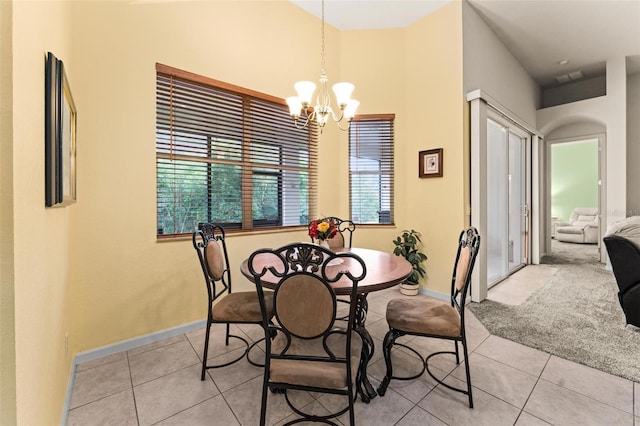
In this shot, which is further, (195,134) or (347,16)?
(347,16)

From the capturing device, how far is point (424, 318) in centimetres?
171

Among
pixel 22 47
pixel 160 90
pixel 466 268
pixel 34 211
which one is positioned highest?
pixel 160 90

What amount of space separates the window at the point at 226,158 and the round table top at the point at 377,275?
1.15 metres

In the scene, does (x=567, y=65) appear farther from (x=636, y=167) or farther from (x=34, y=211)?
(x=34, y=211)

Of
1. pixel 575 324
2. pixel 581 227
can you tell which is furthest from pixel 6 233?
pixel 581 227

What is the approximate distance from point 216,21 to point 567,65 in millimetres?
5879

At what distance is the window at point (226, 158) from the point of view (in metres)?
2.52

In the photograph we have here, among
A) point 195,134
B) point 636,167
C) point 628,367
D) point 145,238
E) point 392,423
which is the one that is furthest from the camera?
point 636,167

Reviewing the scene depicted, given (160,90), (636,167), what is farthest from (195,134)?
(636,167)

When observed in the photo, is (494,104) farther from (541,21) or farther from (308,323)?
(308,323)

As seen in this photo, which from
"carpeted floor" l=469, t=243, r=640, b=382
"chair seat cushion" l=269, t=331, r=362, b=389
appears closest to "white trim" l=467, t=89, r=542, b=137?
"carpeted floor" l=469, t=243, r=640, b=382

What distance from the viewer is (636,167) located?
4.83 meters

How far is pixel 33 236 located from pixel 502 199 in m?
4.85

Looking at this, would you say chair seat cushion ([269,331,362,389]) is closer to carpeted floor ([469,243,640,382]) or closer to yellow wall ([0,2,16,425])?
yellow wall ([0,2,16,425])
